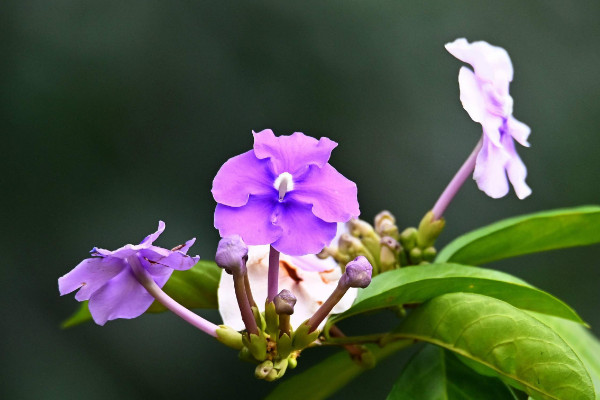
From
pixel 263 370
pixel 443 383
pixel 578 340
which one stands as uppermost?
pixel 263 370

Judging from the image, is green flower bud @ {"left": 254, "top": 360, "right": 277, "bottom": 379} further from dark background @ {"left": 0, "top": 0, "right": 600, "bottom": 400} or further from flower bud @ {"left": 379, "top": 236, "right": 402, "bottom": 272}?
dark background @ {"left": 0, "top": 0, "right": 600, "bottom": 400}

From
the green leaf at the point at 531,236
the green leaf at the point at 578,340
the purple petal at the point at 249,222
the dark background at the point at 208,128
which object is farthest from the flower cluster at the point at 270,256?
the dark background at the point at 208,128

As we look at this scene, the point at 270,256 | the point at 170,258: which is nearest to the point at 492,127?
the point at 270,256

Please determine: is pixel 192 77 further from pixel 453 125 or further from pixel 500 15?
pixel 500 15

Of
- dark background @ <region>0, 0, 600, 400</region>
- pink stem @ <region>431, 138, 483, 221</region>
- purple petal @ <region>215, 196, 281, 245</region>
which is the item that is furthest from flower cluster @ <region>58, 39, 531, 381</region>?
dark background @ <region>0, 0, 600, 400</region>

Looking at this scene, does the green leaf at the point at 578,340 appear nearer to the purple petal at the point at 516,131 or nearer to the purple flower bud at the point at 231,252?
the purple petal at the point at 516,131

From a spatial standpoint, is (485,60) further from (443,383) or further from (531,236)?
(443,383)
